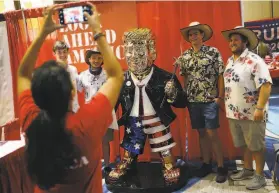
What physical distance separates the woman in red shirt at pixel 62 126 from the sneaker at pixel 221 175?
2106 mm

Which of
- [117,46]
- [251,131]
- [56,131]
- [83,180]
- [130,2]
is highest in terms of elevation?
[130,2]

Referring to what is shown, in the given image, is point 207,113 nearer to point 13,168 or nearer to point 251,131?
point 251,131

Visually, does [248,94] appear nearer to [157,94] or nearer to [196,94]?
[196,94]

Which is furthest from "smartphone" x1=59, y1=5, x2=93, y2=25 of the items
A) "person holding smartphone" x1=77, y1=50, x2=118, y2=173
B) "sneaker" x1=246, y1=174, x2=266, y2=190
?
"sneaker" x1=246, y1=174, x2=266, y2=190

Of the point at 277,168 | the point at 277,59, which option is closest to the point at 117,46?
the point at 277,168

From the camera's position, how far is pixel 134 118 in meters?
3.09

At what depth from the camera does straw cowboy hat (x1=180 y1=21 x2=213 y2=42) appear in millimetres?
3061

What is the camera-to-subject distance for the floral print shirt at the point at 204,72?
3092mm

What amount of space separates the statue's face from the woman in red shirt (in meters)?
1.75

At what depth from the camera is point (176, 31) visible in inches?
133

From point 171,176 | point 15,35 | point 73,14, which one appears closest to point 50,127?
point 73,14

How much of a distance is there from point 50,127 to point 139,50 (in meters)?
1.97

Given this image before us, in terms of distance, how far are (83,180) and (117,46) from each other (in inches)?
92.3

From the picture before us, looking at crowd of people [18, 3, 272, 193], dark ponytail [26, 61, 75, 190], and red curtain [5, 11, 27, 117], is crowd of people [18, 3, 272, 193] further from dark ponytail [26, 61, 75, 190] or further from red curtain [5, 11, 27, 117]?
dark ponytail [26, 61, 75, 190]
